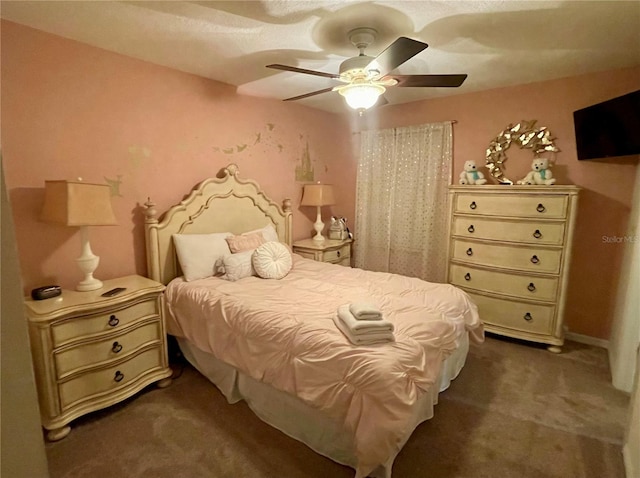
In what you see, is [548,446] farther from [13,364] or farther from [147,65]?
[147,65]

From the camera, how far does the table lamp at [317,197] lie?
156 inches

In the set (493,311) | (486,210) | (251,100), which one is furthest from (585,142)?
(251,100)

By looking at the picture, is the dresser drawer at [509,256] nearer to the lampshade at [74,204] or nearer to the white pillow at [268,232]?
the white pillow at [268,232]

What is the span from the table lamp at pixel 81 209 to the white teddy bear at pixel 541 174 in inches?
137

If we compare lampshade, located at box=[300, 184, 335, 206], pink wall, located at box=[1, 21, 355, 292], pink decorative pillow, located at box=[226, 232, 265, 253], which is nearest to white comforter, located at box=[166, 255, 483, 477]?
pink decorative pillow, located at box=[226, 232, 265, 253]

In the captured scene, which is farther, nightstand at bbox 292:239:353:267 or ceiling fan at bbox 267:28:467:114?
nightstand at bbox 292:239:353:267

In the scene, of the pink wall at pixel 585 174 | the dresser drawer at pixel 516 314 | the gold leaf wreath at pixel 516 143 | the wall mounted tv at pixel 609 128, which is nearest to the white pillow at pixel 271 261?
the dresser drawer at pixel 516 314

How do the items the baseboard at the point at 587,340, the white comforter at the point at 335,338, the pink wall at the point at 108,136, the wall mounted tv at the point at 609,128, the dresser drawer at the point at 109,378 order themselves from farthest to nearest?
1. the baseboard at the point at 587,340
2. the wall mounted tv at the point at 609,128
3. the pink wall at the point at 108,136
4. the dresser drawer at the point at 109,378
5. the white comforter at the point at 335,338

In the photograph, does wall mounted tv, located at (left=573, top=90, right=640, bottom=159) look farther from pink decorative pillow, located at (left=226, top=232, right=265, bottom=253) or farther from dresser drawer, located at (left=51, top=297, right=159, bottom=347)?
dresser drawer, located at (left=51, top=297, right=159, bottom=347)

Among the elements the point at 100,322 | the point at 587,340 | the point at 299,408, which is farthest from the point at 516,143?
the point at 100,322

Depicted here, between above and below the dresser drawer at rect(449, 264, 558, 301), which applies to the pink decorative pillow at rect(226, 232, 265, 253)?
above

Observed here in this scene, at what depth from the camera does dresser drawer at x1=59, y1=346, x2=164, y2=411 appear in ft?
6.47

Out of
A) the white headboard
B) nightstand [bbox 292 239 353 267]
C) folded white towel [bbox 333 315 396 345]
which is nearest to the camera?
folded white towel [bbox 333 315 396 345]

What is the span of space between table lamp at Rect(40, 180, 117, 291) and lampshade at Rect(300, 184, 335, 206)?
2.21m
